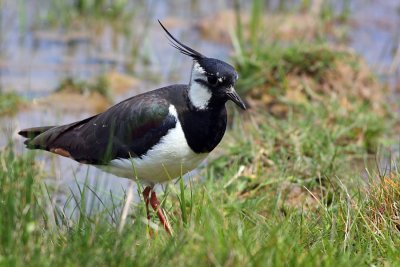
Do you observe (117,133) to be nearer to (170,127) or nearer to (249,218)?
(170,127)

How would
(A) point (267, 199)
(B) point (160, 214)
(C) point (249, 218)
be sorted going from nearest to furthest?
(C) point (249, 218) → (B) point (160, 214) → (A) point (267, 199)

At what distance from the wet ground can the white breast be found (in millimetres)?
2624

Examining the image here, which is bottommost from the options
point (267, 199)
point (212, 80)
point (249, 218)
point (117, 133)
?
point (267, 199)

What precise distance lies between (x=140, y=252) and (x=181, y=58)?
19.0 ft

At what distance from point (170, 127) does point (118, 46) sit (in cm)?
463

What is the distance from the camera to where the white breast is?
184 inches

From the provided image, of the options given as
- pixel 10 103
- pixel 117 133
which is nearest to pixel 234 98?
pixel 117 133

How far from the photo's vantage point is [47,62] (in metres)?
8.73

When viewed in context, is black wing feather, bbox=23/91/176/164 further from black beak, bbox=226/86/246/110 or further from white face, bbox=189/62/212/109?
black beak, bbox=226/86/246/110

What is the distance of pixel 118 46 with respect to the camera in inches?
363

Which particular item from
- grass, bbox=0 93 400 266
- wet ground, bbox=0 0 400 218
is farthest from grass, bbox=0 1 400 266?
wet ground, bbox=0 0 400 218

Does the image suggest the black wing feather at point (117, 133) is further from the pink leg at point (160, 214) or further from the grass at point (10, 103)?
the grass at point (10, 103)

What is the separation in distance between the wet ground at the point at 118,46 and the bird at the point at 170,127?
96.7 inches

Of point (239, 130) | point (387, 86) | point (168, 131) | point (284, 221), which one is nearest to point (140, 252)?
point (284, 221)
